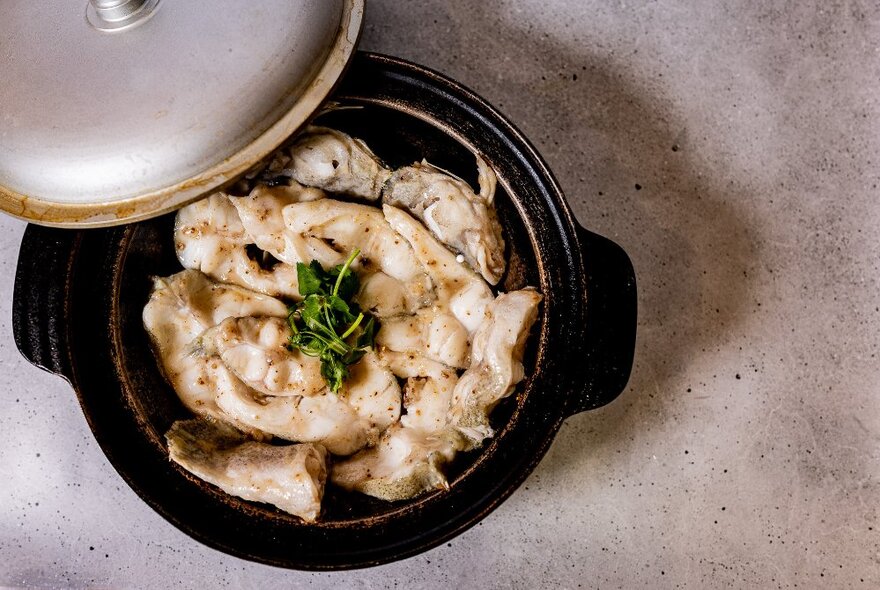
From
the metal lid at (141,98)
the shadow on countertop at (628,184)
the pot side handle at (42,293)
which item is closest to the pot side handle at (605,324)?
the shadow on countertop at (628,184)

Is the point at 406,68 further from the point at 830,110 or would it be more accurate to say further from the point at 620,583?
the point at 620,583

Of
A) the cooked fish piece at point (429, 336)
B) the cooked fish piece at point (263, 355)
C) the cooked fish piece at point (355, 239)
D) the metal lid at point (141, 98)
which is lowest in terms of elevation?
the cooked fish piece at point (263, 355)

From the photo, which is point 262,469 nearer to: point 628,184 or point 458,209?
point 458,209

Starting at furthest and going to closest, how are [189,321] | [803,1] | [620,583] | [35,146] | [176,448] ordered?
1. [803,1]
2. [620,583]
3. [189,321]
4. [176,448]
5. [35,146]

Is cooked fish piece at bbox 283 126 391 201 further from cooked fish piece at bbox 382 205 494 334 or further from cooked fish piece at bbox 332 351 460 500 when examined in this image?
cooked fish piece at bbox 332 351 460 500

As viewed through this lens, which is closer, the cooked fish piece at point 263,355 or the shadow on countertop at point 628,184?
the cooked fish piece at point 263,355

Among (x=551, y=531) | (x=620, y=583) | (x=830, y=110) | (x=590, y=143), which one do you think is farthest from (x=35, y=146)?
(x=830, y=110)

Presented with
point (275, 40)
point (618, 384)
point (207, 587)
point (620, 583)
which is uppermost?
point (275, 40)

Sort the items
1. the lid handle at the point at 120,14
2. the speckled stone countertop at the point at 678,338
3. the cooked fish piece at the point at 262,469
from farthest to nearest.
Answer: the speckled stone countertop at the point at 678,338
the cooked fish piece at the point at 262,469
the lid handle at the point at 120,14

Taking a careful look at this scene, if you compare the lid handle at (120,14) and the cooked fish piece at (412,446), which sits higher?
the lid handle at (120,14)

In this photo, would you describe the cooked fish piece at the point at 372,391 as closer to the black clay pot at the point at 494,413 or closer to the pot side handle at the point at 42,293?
the black clay pot at the point at 494,413
